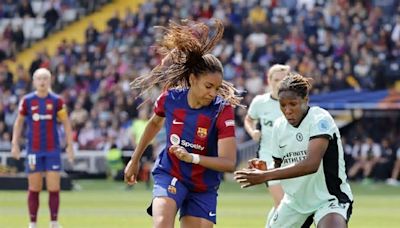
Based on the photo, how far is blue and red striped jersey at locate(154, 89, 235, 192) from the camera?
1014cm

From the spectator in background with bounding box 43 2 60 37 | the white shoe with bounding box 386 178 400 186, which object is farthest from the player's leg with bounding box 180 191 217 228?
the spectator in background with bounding box 43 2 60 37

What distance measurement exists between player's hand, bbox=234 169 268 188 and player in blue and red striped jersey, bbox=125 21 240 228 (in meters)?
0.74

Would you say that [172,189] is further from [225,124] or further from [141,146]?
[225,124]

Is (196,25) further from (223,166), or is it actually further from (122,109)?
(122,109)

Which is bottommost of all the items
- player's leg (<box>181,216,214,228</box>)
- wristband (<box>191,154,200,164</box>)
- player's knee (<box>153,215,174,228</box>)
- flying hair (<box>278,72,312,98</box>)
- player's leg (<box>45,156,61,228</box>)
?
player's leg (<box>45,156,61,228</box>)

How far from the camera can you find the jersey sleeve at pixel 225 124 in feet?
33.2

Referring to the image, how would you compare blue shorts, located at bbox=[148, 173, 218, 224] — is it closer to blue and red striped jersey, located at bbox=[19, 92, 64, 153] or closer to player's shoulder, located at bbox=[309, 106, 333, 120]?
player's shoulder, located at bbox=[309, 106, 333, 120]

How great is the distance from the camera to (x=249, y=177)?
29.9ft

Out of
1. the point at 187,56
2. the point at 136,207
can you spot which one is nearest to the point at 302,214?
the point at 187,56

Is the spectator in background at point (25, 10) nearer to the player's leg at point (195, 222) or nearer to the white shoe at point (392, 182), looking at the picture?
the white shoe at point (392, 182)

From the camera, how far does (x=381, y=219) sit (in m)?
19.0

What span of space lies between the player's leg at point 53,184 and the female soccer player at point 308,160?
6.75 metres

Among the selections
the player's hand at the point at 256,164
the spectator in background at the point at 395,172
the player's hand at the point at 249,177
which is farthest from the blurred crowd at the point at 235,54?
the player's hand at the point at 249,177

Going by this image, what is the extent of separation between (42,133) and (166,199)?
7444 mm
